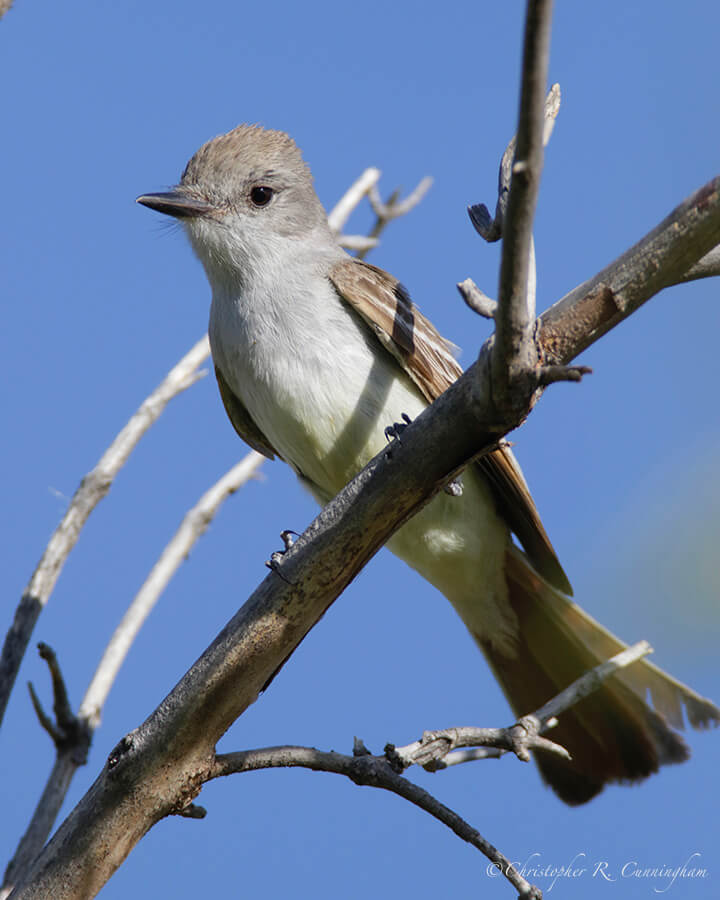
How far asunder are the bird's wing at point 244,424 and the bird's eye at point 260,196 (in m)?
0.96

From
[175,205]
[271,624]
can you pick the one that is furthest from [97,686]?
[175,205]

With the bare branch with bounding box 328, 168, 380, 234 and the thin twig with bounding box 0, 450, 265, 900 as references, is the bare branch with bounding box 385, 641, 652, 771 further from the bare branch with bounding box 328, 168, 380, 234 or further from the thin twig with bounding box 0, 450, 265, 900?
the bare branch with bounding box 328, 168, 380, 234

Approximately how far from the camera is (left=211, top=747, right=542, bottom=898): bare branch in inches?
117

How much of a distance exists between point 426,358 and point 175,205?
1579mm

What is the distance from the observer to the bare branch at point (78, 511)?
3.90 m

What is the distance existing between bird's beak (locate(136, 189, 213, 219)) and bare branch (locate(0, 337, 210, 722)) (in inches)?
27.3

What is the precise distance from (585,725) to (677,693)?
1.90ft

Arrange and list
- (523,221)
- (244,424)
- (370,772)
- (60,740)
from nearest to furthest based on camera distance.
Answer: (523,221) → (370,772) → (60,740) → (244,424)

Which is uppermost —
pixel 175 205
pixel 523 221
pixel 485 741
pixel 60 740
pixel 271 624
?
pixel 175 205

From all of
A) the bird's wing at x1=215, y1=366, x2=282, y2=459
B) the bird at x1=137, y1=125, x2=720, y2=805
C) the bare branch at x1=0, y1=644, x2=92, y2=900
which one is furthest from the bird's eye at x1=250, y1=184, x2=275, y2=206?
the bare branch at x1=0, y1=644, x2=92, y2=900

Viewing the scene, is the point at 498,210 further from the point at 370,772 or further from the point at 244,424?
the point at 244,424

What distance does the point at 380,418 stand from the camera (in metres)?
4.54

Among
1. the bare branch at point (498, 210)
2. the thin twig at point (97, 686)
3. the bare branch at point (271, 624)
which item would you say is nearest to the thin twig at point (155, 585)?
the thin twig at point (97, 686)

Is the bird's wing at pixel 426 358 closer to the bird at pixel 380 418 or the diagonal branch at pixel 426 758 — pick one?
the bird at pixel 380 418
